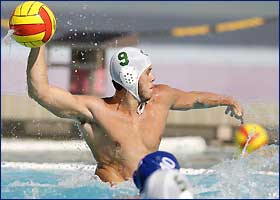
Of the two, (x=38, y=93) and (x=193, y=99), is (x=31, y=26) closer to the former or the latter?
(x=38, y=93)

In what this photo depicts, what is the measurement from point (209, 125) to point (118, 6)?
15.0ft

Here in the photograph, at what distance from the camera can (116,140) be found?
13.0 ft

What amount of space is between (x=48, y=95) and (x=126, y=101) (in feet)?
1.67

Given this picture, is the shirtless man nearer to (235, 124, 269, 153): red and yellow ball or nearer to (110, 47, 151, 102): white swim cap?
(110, 47, 151, 102): white swim cap

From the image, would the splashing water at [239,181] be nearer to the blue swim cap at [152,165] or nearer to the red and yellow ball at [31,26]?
the red and yellow ball at [31,26]

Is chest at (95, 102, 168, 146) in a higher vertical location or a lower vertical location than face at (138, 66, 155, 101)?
lower

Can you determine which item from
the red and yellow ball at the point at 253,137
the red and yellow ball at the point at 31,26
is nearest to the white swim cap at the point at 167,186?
the red and yellow ball at the point at 31,26

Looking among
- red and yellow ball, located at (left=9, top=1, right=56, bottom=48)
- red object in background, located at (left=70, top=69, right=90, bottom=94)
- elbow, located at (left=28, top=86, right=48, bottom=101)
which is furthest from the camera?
red object in background, located at (left=70, top=69, right=90, bottom=94)

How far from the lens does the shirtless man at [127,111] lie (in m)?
3.88

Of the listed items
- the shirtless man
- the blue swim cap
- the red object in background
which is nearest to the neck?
the shirtless man

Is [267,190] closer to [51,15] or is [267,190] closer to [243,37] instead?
[51,15]

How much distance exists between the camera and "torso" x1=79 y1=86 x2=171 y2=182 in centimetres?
396

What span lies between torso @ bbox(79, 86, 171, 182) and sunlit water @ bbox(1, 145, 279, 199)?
23 centimetres

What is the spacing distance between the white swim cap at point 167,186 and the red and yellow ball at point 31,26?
4.93 feet
